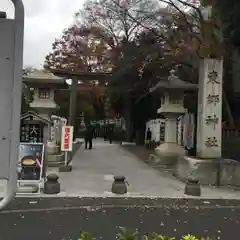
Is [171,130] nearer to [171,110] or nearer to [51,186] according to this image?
[171,110]

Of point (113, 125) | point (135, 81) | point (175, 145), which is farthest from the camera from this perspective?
point (113, 125)

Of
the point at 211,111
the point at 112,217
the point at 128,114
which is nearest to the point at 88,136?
the point at 128,114

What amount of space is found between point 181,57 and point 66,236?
17.3 m

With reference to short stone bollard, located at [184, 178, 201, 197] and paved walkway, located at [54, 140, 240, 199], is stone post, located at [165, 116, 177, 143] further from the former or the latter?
short stone bollard, located at [184, 178, 201, 197]

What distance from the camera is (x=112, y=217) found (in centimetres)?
891

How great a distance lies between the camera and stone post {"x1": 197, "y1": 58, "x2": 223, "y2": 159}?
1482 cm

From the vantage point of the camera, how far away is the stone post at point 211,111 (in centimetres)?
A: 1482

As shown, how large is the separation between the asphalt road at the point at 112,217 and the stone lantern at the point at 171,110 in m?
8.98

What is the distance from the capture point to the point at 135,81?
35.5 meters

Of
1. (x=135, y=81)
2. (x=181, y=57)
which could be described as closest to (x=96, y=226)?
(x=181, y=57)

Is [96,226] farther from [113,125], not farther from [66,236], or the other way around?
[113,125]

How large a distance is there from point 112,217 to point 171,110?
489 inches

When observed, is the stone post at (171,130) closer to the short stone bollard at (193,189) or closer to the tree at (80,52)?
the short stone bollard at (193,189)

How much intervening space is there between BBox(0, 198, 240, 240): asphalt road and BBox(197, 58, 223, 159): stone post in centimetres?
347
